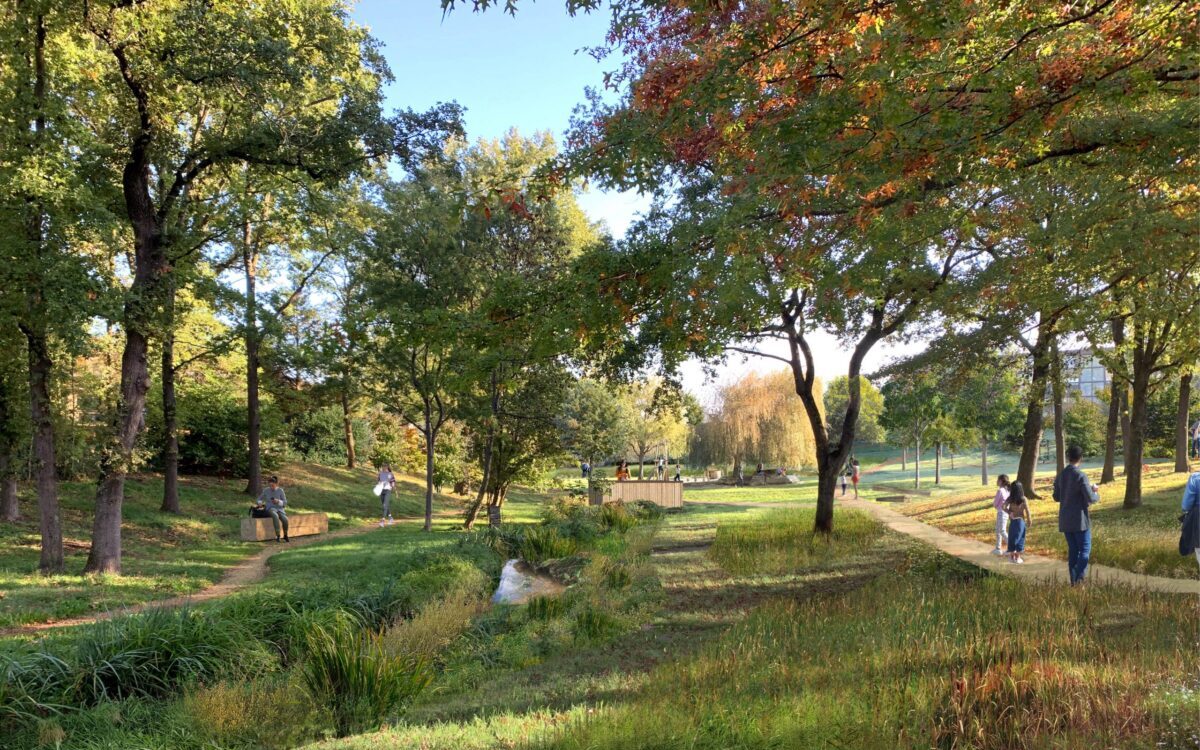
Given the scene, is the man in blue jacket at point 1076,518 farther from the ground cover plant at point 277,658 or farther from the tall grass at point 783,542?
the ground cover plant at point 277,658

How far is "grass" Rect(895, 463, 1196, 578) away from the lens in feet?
29.7

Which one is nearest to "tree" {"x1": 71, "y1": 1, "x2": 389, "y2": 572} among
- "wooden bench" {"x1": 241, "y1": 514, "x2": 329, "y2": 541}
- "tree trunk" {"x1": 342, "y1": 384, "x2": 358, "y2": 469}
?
"wooden bench" {"x1": 241, "y1": 514, "x2": 329, "y2": 541}

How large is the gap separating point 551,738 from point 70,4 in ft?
40.1

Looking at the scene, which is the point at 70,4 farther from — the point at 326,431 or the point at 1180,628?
the point at 326,431

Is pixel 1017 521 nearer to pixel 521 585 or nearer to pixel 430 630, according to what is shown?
pixel 521 585

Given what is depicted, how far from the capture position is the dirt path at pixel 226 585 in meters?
7.55

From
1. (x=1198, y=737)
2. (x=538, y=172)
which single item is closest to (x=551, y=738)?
(x=1198, y=737)

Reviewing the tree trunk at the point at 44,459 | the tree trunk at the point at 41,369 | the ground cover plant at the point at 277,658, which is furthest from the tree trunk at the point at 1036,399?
the tree trunk at the point at 44,459

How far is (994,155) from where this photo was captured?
19.4 ft

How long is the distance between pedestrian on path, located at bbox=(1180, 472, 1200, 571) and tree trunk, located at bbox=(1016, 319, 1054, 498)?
675cm

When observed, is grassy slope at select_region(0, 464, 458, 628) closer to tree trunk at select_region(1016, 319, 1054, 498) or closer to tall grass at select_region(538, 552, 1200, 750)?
tall grass at select_region(538, 552, 1200, 750)

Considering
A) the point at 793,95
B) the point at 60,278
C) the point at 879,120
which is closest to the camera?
the point at 879,120

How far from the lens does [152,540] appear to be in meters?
14.2

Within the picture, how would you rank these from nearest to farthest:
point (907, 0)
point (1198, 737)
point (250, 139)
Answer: point (1198, 737), point (907, 0), point (250, 139)
